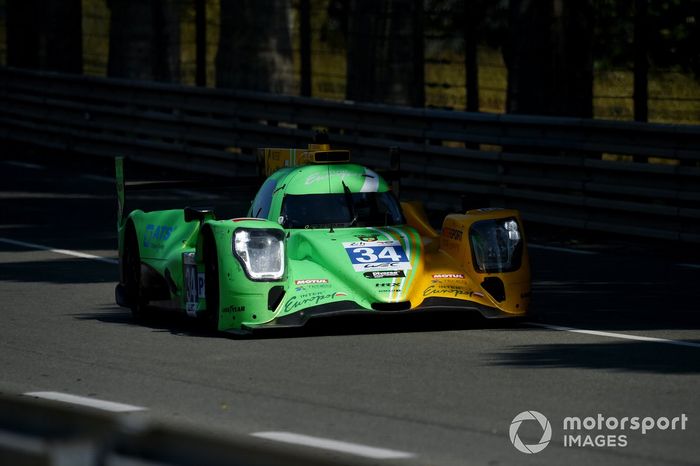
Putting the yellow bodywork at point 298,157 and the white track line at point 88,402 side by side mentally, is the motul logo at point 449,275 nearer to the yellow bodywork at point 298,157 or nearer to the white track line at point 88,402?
the yellow bodywork at point 298,157

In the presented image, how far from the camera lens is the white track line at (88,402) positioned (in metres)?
8.02

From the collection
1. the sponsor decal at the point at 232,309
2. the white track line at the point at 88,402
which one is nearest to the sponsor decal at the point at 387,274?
the sponsor decal at the point at 232,309

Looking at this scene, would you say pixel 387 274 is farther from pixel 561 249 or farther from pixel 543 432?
pixel 561 249

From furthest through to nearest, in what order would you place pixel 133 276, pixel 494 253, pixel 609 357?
pixel 133 276 → pixel 494 253 → pixel 609 357

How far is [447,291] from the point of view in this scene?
10766mm

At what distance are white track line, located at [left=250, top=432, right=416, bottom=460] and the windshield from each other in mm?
4464

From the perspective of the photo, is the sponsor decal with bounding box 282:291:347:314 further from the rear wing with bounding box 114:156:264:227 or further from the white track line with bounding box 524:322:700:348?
the rear wing with bounding box 114:156:264:227

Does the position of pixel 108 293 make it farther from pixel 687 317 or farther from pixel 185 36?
pixel 185 36

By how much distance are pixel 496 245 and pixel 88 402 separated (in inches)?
154

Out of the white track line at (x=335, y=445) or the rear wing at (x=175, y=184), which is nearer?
the white track line at (x=335, y=445)

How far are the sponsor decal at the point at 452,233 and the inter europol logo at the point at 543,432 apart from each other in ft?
11.9

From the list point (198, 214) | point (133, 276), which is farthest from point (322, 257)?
point (133, 276)

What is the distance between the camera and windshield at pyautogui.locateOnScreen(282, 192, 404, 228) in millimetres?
11625

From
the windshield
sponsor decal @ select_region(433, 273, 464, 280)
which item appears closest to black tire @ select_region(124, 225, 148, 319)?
the windshield
